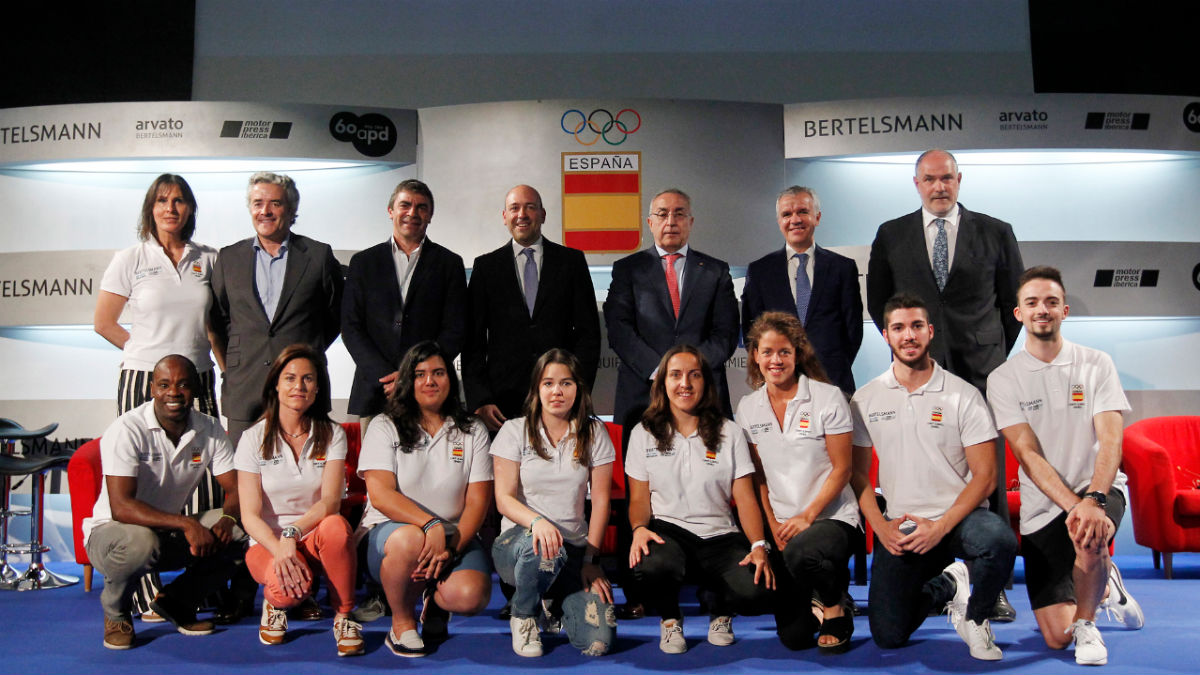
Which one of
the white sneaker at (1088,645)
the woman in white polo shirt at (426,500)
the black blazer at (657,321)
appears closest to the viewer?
the white sneaker at (1088,645)

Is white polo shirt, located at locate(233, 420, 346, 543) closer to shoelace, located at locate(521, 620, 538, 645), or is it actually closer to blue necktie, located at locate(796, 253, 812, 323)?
shoelace, located at locate(521, 620, 538, 645)

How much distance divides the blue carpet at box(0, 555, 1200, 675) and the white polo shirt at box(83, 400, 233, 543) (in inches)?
19.7

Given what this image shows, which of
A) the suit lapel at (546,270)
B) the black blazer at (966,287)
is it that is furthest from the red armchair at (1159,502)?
the suit lapel at (546,270)

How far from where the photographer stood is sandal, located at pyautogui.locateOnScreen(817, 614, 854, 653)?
3.47m

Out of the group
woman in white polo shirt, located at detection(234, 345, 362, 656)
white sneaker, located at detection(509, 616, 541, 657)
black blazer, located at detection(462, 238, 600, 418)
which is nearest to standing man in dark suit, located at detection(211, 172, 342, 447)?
woman in white polo shirt, located at detection(234, 345, 362, 656)

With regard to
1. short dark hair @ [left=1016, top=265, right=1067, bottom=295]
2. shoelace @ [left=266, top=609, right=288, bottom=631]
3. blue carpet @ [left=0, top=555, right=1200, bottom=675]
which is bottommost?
blue carpet @ [left=0, top=555, right=1200, bottom=675]

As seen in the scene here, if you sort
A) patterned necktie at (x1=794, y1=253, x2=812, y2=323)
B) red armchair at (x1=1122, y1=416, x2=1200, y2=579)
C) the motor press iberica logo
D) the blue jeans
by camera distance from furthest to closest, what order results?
1. the motor press iberica logo
2. red armchair at (x1=1122, y1=416, x2=1200, y2=579)
3. patterned necktie at (x1=794, y1=253, x2=812, y2=323)
4. the blue jeans

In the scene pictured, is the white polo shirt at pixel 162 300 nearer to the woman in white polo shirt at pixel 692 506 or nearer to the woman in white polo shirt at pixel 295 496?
the woman in white polo shirt at pixel 295 496

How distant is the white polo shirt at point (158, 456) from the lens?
3.78m

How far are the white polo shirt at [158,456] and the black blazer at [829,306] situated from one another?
237 centimetres

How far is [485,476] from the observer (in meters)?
3.79

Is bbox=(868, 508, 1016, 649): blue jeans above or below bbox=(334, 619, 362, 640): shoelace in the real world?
above

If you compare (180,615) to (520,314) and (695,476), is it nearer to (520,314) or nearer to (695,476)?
(520,314)

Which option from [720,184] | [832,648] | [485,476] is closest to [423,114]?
[720,184]
